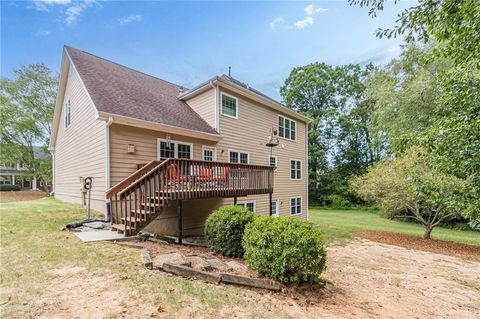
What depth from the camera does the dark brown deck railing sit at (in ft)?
20.2

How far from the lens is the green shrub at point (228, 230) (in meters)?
5.76

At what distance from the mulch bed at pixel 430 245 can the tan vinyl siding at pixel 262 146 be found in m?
4.54

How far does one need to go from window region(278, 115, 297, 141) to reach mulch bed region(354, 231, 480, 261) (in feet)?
21.8

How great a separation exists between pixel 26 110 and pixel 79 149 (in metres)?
17.7

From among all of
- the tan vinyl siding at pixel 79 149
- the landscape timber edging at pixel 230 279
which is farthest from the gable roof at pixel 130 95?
the landscape timber edging at pixel 230 279

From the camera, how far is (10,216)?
316 inches

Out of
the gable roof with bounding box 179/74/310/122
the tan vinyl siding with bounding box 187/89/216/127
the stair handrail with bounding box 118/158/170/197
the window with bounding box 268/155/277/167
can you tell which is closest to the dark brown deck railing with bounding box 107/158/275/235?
the stair handrail with bounding box 118/158/170/197

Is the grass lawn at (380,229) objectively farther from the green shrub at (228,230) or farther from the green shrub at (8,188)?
the green shrub at (8,188)

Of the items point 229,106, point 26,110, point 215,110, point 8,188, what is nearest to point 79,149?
point 215,110

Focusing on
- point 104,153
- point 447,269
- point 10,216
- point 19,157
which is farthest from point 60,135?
point 447,269

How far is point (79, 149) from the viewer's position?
10.3m

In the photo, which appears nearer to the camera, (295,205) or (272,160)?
(272,160)

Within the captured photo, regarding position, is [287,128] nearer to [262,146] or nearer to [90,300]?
[262,146]

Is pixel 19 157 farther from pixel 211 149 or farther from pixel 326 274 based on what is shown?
pixel 326 274
